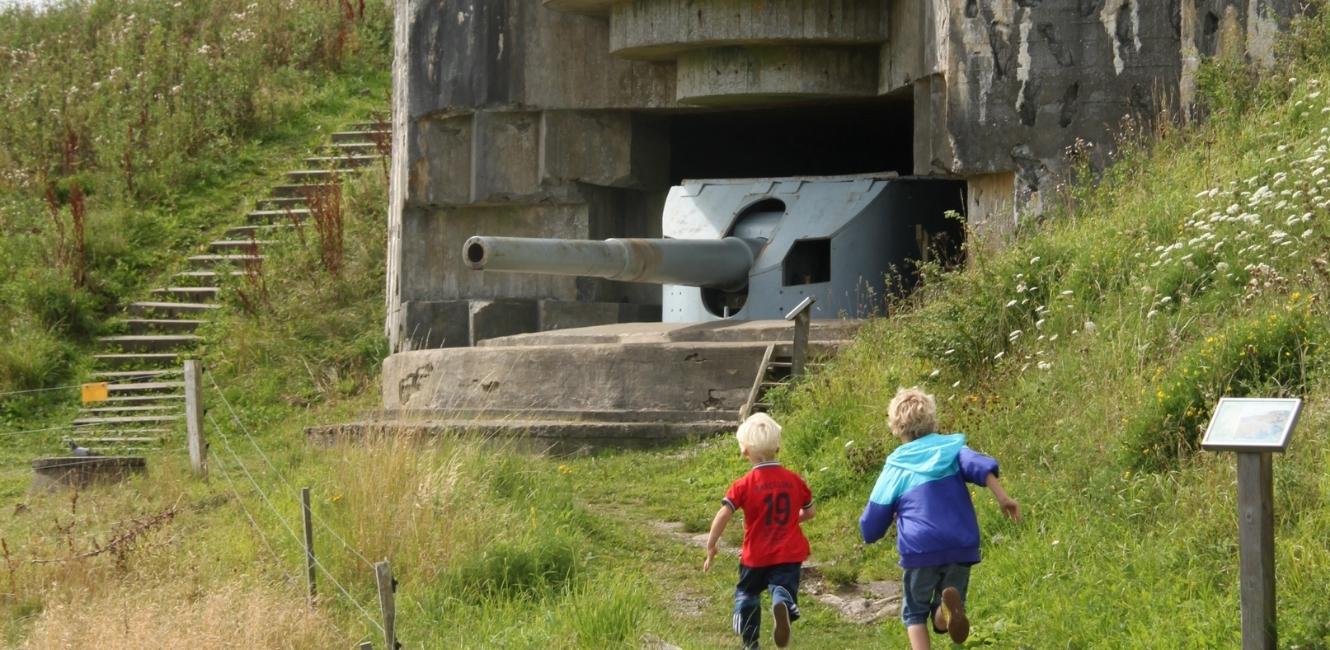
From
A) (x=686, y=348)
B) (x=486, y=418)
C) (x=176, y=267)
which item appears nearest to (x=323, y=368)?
(x=176, y=267)

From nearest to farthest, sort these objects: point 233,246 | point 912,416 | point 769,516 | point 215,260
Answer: point 912,416 < point 769,516 < point 215,260 < point 233,246

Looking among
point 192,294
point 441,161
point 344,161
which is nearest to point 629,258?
point 441,161

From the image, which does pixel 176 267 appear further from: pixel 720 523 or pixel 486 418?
pixel 720 523

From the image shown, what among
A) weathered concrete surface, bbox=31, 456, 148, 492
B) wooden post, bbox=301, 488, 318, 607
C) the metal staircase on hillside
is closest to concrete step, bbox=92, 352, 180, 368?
the metal staircase on hillside

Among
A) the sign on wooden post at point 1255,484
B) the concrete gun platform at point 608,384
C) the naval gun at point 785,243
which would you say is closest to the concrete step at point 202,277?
the concrete gun platform at point 608,384

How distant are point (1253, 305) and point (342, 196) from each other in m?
12.6

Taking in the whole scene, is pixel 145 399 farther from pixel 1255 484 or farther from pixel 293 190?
pixel 1255 484

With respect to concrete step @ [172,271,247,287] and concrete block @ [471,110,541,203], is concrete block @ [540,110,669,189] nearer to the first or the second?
concrete block @ [471,110,541,203]

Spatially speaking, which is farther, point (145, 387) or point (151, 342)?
point (151, 342)

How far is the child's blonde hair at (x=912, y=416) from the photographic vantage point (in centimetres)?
529

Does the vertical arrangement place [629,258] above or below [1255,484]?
above

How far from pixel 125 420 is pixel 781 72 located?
6.12 metres

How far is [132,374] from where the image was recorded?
14867 millimetres

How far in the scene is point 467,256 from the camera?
33.3 ft
